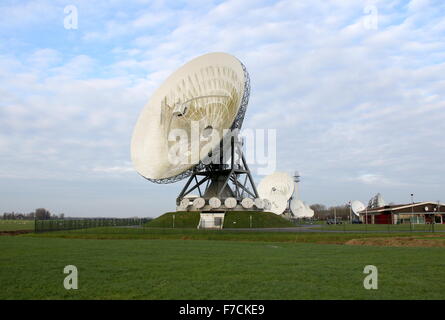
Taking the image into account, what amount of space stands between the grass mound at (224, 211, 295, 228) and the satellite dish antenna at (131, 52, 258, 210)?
1099 centimetres

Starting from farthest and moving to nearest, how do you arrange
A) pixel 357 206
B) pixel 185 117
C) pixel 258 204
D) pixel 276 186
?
pixel 357 206
pixel 276 186
pixel 258 204
pixel 185 117

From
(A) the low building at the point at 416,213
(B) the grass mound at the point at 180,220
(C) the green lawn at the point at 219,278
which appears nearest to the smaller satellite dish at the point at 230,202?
(B) the grass mound at the point at 180,220

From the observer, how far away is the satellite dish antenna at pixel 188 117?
59031 millimetres

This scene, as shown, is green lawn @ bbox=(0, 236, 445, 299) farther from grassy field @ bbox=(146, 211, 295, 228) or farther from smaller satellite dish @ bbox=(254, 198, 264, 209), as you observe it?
smaller satellite dish @ bbox=(254, 198, 264, 209)

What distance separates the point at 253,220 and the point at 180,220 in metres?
12.0

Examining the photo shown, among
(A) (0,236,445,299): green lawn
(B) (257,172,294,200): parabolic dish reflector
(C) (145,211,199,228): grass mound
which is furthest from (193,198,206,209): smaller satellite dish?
(A) (0,236,445,299): green lawn

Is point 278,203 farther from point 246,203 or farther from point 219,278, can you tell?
point 219,278

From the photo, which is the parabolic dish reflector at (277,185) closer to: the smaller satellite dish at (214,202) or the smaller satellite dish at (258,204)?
the smaller satellite dish at (258,204)

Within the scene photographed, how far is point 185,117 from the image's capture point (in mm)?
61938

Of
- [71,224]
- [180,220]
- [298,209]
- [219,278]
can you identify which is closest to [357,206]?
[298,209]

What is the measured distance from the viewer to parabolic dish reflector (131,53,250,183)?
196ft
